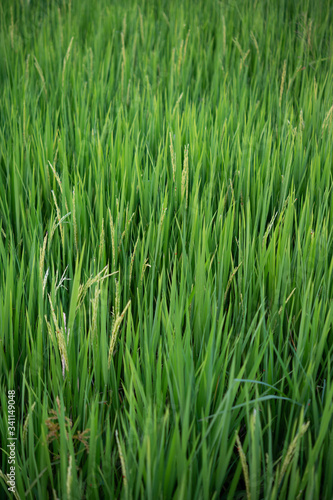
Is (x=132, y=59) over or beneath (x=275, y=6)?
beneath

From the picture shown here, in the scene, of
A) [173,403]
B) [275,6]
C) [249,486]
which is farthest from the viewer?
[275,6]

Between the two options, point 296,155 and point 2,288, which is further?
point 296,155

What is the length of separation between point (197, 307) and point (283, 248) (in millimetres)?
268

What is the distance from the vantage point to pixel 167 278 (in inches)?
39.9

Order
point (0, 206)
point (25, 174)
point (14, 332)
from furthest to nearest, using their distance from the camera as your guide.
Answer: point (25, 174) → point (0, 206) → point (14, 332)

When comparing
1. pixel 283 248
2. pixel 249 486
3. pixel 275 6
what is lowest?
pixel 249 486

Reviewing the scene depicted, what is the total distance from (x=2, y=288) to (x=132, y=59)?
167cm

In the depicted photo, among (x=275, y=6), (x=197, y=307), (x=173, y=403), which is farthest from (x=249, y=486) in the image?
(x=275, y=6)

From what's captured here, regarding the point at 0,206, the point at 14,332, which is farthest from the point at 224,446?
the point at 0,206

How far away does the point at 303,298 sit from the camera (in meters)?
0.83

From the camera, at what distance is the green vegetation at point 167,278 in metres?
0.61

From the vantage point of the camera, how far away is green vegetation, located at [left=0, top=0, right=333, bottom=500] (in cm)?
61

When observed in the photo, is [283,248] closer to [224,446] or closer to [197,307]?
[197,307]

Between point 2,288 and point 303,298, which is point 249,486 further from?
point 2,288
